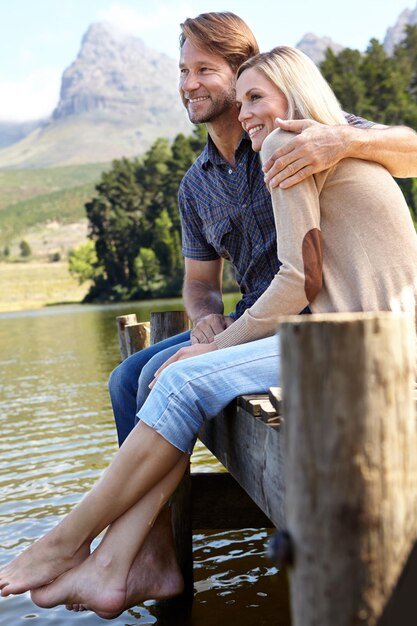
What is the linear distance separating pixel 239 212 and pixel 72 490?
11.8 ft

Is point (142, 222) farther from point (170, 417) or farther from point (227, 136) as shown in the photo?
point (170, 417)

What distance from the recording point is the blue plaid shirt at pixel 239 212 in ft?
12.8

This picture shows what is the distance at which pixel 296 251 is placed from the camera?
9.37ft

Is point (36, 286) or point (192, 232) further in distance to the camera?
point (36, 286)

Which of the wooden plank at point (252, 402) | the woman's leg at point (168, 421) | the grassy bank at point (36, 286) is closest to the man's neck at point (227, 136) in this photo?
the woman's leg at point (168, 421)

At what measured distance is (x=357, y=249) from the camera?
9.35 ft

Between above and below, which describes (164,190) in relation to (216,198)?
above

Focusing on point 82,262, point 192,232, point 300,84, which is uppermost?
point 300,84

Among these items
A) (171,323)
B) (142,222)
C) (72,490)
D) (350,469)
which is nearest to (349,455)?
(350,469)

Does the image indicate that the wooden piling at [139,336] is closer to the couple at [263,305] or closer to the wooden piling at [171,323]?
the wooden piling at [171,323]

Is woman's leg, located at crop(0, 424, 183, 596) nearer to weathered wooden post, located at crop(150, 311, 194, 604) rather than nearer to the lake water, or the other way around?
weathered wooden post, located at crop(150, 311, 194, 604)

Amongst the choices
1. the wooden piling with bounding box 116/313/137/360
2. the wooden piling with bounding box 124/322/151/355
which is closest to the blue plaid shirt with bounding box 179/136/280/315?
the wooden piling with bounding box 124/322/151/355

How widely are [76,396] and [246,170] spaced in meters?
9.19

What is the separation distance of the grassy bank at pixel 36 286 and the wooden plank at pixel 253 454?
66.4m
